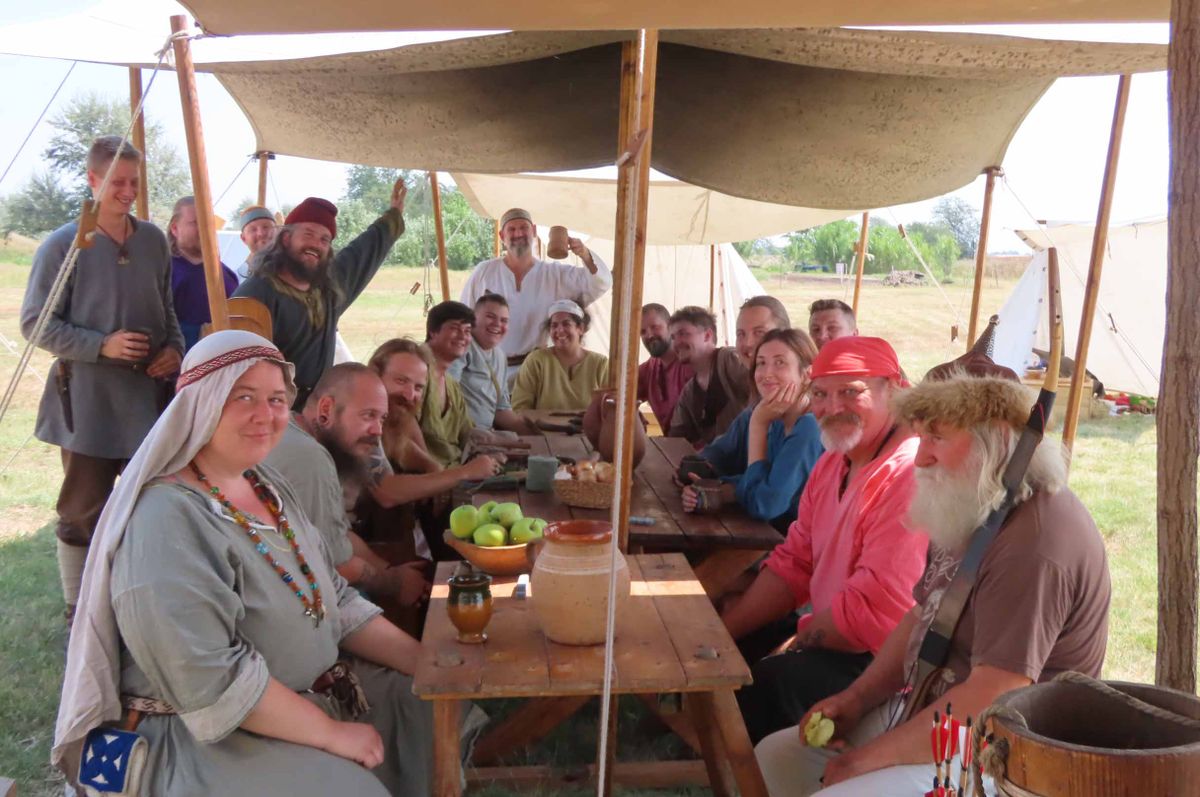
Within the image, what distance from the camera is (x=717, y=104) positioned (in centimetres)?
507

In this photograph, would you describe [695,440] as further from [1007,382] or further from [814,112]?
[1007,382]

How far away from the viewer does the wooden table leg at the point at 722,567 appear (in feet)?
10.7

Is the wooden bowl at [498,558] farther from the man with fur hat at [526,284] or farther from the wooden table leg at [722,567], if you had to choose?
the man with fur hat at [526,284]

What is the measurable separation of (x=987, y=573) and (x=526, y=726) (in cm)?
149

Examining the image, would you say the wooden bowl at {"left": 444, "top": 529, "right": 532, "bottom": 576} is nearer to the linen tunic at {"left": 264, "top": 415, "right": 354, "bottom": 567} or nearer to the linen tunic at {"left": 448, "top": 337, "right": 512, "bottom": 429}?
the linen tunic at {"left": 264, "top": 415, "right": 354, "bottom": 567}

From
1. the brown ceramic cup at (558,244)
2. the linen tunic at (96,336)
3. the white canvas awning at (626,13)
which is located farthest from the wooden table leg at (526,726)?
the brown ceramic cup at (558,244)

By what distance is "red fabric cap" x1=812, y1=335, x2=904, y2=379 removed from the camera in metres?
2.87

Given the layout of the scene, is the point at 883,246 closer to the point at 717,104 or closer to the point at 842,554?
the point at 717,104

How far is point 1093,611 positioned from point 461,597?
4.02 ft

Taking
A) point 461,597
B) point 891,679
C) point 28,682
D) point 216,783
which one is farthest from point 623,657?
point 28,682

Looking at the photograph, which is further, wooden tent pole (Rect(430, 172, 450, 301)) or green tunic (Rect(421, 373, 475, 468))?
wooden tent pole (Rect(430, 172, 450, 301))

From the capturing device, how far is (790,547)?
310cm

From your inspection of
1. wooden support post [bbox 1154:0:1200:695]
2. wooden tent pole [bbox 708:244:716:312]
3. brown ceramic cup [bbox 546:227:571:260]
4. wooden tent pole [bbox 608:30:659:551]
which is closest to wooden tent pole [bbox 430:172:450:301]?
brown ceramic cup [bbox 546:227:571:260]

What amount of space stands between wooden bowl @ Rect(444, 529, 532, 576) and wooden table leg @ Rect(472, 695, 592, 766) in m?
0.42
